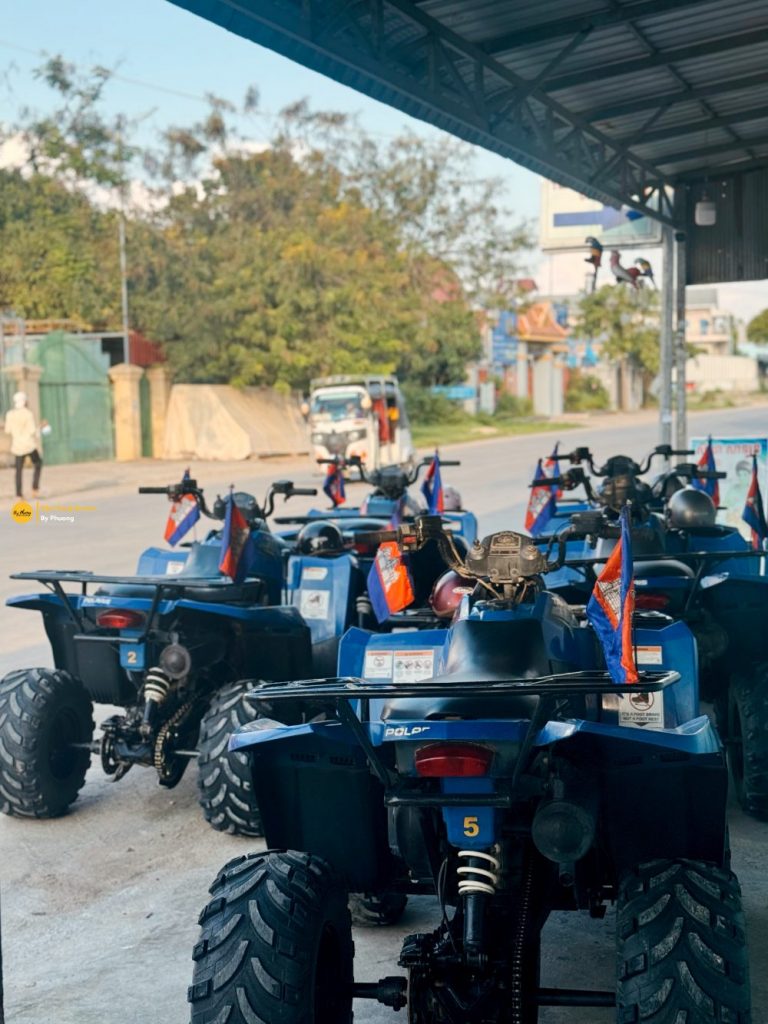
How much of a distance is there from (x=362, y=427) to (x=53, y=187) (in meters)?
14.3

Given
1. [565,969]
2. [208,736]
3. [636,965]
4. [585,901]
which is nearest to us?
[636,965]

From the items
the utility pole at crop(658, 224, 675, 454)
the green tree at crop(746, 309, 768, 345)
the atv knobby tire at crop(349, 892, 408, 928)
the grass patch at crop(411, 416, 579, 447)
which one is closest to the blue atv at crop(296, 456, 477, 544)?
the atv knobby tire at crop(349, 892, 408, 928)

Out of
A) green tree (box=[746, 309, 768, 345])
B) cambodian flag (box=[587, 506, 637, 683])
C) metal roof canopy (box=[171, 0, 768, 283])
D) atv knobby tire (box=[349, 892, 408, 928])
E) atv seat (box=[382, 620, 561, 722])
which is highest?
green tree (box=[746, 309, 768, 345])

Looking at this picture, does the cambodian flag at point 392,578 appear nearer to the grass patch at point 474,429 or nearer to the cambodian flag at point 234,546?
the cambodian flag at point 234,546

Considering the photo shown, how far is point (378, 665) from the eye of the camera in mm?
4875

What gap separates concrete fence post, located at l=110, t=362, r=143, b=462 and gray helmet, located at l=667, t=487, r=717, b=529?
23828mm

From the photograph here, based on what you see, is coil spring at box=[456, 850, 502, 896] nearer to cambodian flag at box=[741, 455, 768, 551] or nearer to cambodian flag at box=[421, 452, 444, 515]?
cambodian flag at box=[741, 455, 768, 551]

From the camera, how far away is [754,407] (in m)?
65.8

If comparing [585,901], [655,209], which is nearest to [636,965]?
[585,901]

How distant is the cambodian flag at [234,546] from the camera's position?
6.95 m

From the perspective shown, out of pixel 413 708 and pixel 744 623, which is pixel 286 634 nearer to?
pixel 744 623

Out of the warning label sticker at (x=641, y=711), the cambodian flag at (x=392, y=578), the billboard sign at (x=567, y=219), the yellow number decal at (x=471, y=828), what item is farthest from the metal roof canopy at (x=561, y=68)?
the billboard sign at (x=567, y=219)

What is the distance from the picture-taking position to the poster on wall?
46.2ft

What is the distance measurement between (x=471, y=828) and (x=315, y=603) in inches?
168
